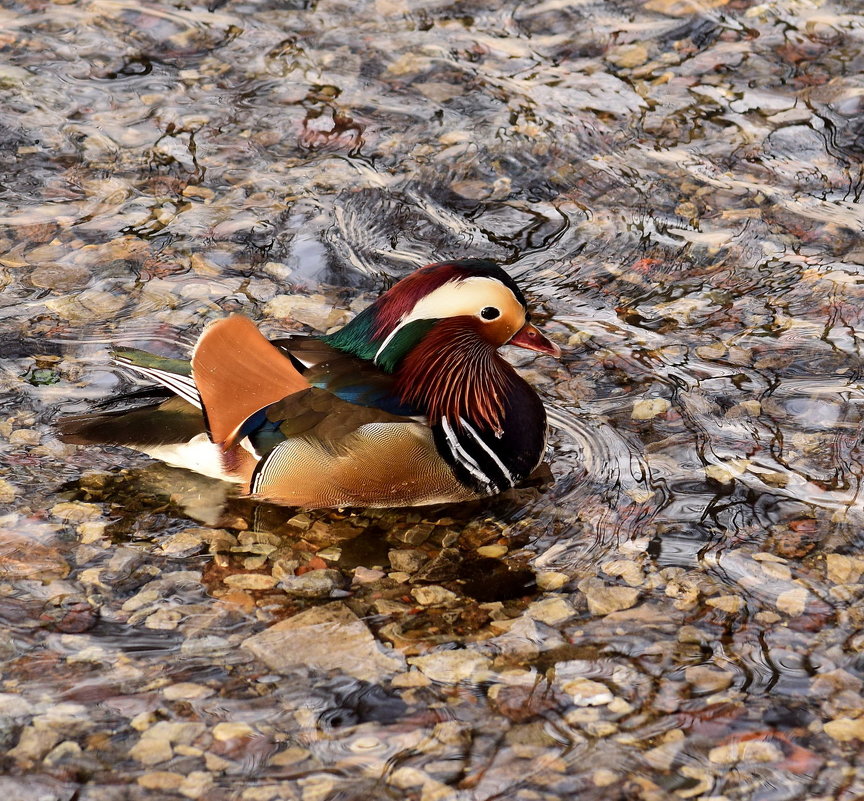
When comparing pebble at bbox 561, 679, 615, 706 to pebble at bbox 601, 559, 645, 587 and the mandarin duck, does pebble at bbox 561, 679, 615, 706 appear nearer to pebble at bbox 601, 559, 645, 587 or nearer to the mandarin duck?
pebble at bbox 601, 559, 645, 587

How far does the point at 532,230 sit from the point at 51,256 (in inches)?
92.3

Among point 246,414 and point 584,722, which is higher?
point 246,414

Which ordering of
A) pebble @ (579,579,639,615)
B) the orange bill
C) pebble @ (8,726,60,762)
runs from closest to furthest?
pebble @ (8,726,60,762)
pebble @ (579,579,639,615)
the orange bill

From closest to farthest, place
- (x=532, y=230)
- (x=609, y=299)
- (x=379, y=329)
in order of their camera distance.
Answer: (x=379, y=329) → (x=609, y=299) → (x=532, y=230)

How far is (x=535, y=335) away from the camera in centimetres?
466

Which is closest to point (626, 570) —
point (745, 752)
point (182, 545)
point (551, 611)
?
point (551, 611)

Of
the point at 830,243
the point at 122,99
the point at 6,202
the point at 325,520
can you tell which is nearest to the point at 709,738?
the point at 325,520

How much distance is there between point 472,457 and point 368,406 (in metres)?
0.45

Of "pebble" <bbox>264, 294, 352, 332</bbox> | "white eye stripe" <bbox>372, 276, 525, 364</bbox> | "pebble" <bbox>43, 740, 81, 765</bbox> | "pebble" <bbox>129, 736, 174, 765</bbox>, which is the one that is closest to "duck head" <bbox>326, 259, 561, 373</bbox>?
"white eye stripe" <bbox>372, 276, 525, 364</bbox>

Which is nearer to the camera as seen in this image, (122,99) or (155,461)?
(155,461)

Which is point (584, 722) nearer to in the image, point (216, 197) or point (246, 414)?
point (246, 414)

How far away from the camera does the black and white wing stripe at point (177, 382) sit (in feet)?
14.5

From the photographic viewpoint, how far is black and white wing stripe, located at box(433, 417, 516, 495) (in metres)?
4.49

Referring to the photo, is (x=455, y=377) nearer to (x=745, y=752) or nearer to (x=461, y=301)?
(x=461, y=301)
